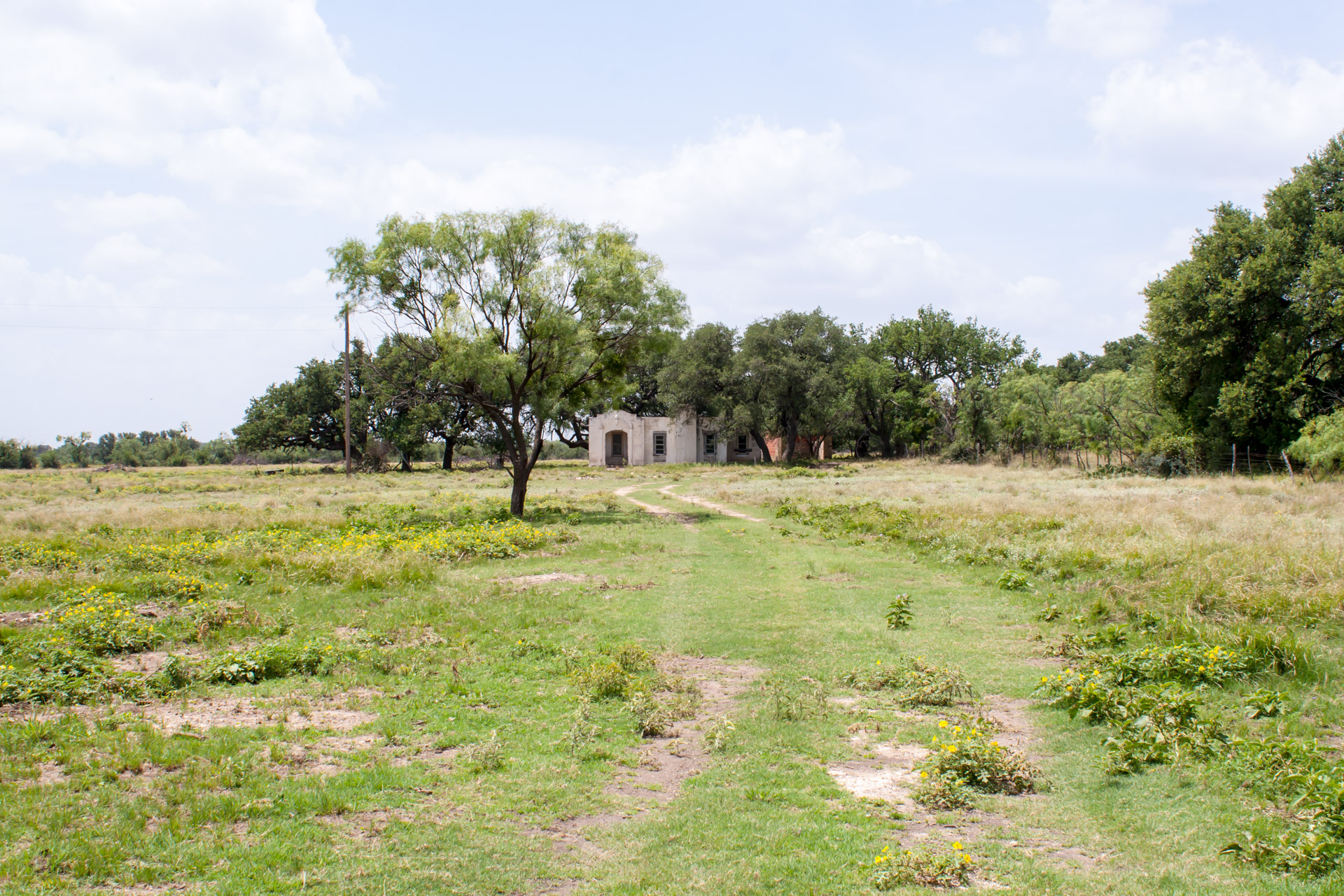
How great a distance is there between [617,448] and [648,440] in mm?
3410

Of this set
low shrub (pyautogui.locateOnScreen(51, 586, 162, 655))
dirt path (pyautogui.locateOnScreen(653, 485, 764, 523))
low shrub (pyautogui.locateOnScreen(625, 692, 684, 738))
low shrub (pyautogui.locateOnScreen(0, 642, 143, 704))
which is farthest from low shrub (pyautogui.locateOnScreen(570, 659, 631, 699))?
dirt path (pyautogui.locateOnScreen(653, 485, 764, 523))

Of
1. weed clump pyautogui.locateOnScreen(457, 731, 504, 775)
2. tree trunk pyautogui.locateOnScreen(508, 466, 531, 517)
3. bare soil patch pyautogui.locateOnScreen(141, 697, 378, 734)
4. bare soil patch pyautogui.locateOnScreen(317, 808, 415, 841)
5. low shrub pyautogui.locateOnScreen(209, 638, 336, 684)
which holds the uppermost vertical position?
tree trunk pyautogui.locateOnScreen(508, 466, 531, 517)

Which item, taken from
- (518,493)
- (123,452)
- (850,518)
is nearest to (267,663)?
(850,518)

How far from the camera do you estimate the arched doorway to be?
64.9 m

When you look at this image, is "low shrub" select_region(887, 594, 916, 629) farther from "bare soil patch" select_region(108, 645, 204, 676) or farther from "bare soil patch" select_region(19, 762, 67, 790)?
"bare soil patch" select_region(19, 762, 67, 790)

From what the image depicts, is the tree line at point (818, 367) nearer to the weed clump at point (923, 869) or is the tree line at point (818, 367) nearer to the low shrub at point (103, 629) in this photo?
the low shrub at point (103, 629)

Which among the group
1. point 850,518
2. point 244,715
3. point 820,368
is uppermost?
point 820,368

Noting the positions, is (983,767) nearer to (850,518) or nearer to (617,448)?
(850,518)

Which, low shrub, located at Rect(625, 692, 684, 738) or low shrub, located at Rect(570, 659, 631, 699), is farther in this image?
low shrub, located at Rect(570, 659, 631, 699)

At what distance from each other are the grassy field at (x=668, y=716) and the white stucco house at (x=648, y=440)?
47.5 meters

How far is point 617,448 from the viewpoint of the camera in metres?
66.6

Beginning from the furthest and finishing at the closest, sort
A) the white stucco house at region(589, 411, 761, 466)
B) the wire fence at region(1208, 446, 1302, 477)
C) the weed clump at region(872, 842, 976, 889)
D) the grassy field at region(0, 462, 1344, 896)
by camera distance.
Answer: the white stucco house at region(589, 411, 761, 466) < the wire fence at region(1208, 446, 1302, 477) < the grassy field at region(0, 462, 1344, 896) < the weed clump at region(872, 842, 976, 889)

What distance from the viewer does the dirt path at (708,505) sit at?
26875 millimetres

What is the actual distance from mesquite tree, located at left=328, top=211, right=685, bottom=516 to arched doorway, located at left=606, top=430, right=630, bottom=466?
124 ft
